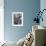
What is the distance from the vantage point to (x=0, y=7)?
5363 mm

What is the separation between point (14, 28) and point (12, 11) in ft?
2.25

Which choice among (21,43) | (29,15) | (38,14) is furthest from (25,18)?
(21,43)

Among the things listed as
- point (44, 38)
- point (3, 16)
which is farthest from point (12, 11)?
point (44, 38)

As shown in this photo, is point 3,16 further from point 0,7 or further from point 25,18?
point 25,18

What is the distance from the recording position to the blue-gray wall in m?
5.30

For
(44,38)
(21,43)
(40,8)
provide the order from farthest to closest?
(40,8)
(21,43)
(44,38)

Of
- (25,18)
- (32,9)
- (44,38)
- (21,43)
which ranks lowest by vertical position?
(21,43)

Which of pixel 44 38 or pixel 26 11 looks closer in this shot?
pixel 44 38

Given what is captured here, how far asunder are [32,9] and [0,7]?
1290 millimetres

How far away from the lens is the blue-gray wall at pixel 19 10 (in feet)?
17.4

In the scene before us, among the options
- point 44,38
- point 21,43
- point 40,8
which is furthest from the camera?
point 40,8

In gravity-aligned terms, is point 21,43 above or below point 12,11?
below

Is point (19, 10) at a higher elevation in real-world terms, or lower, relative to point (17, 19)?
higher

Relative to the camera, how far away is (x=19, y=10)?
209 inches
